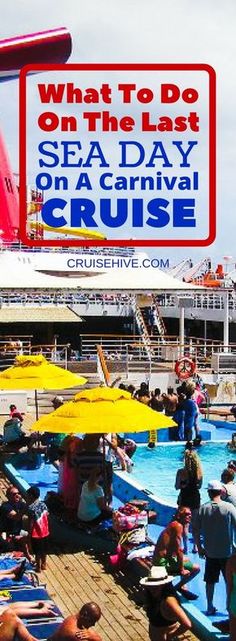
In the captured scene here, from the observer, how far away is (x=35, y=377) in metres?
13.0

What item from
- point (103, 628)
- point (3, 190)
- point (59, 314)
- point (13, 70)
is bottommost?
point (103, 628)

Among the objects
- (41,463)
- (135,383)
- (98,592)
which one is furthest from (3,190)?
(98,592)

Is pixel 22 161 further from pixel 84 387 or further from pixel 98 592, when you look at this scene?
pixel 84 387

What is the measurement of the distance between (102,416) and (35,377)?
3.91 metres

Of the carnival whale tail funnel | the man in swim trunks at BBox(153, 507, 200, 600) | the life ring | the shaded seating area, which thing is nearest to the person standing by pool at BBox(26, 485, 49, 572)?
the shaded seating area

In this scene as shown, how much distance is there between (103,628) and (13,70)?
96.7ft

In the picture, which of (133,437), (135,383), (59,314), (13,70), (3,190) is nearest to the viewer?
(133,437)

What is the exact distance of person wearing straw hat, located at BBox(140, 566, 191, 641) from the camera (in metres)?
6.05

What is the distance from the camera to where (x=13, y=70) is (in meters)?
33.6

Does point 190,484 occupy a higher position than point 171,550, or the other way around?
point 190,484

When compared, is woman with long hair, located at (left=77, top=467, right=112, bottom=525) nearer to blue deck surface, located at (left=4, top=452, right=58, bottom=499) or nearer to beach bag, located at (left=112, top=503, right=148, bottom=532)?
beach bag, located at (left=112, top=503, right=148, bottom=532)

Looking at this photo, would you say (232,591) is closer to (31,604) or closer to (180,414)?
(31,604)

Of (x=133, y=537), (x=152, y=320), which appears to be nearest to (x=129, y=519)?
(x=133, y=537)

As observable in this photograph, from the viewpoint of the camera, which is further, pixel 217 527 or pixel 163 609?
pixel 217 527
